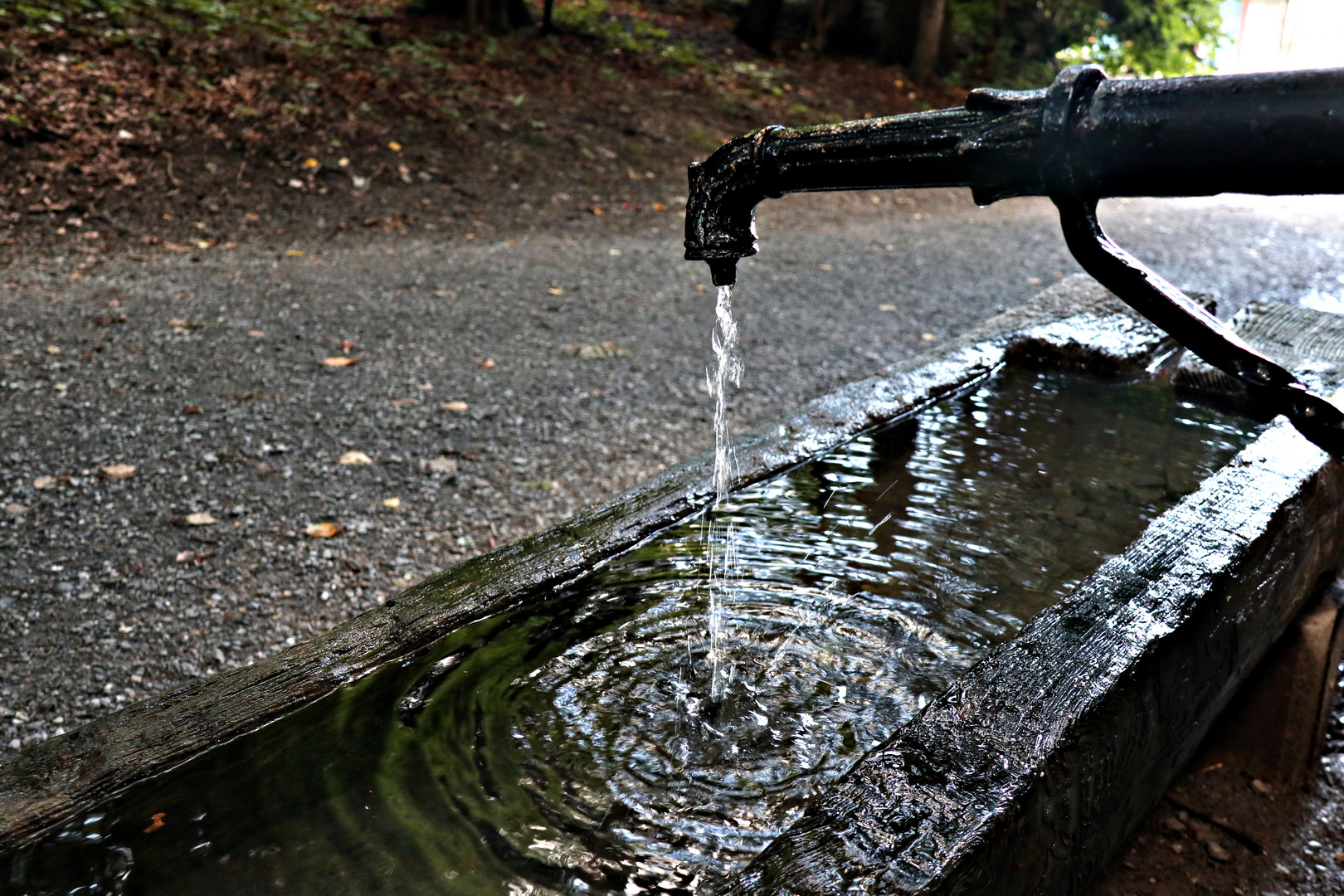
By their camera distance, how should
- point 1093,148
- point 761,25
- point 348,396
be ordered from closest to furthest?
point 1093,148 → point 348,396 → point 761,25

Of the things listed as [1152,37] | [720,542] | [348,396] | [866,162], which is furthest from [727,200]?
[1152,37]

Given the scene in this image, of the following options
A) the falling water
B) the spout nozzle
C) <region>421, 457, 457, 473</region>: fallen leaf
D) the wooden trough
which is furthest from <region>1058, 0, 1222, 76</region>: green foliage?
the spout nozzle

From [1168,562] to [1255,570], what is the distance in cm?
20

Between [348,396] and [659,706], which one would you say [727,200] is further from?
[348,396]

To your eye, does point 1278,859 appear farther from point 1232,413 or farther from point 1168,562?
point 1232,413

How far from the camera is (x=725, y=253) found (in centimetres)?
151

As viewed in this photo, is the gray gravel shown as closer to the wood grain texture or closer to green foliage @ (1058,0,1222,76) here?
the wood grain texture

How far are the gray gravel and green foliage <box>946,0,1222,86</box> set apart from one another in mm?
6801

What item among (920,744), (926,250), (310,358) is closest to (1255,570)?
(920,744)

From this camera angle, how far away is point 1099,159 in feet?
3.71

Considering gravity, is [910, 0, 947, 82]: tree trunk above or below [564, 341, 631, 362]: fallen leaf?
above

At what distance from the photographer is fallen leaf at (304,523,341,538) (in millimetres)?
2930

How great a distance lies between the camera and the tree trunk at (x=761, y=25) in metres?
11.7

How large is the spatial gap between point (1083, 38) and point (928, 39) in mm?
2793
